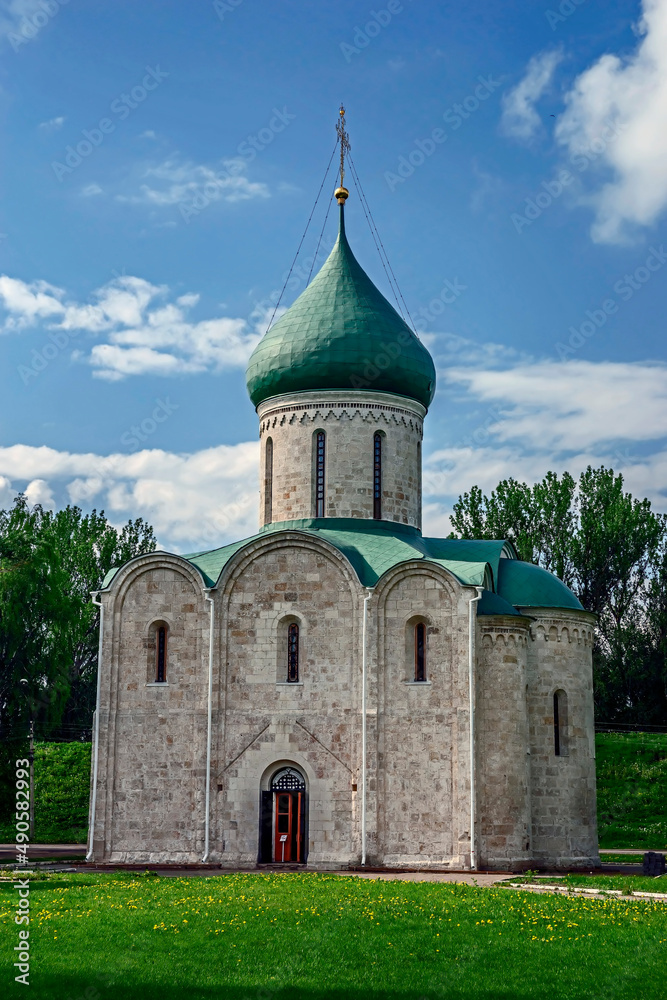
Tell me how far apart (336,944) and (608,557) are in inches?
1076

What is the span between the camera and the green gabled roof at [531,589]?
2134 cm

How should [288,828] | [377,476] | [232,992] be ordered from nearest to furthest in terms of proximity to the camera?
[232,992] < [288,828] < [377,476]

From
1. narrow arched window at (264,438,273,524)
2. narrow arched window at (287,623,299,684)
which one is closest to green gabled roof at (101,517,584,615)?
narrow arched window at (264,438,273,524)

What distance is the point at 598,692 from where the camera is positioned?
118 feet

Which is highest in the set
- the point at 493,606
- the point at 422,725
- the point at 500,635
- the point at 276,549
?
the point at 276,549

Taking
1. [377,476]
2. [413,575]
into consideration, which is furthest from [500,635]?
[377,476]

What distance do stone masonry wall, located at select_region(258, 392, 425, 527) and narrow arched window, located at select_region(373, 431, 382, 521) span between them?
0.08 metres

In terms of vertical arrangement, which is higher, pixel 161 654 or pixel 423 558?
pixel 423 558

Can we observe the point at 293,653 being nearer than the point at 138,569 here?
Yes

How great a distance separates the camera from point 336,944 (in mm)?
11023

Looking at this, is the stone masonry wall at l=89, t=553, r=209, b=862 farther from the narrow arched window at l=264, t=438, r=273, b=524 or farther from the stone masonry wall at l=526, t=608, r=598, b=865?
the stone masonry wall at l=526, t=608, r=598, b=865

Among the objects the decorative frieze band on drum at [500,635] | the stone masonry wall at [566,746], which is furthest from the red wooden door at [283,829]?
the decorative frieze band on drum at [500,635]

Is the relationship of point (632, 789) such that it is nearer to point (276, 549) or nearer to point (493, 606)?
point (493, 606)

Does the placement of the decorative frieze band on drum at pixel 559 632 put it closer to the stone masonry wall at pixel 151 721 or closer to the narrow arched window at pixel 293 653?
the narrow arched window at pixel 293 653
